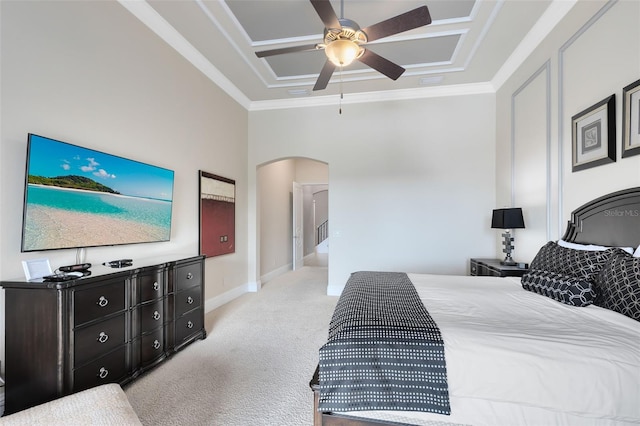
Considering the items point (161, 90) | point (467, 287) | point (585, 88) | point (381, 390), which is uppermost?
point (161, 90)

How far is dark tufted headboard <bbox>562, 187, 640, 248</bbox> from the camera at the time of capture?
6.62 ft

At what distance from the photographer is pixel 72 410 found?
114 cm

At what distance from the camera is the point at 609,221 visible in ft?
7.28

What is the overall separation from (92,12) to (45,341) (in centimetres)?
258

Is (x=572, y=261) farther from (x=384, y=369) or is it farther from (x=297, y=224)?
(x=297, y=224)

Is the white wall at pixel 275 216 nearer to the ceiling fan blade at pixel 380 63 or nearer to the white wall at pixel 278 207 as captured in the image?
the white wall at pixel 278 207

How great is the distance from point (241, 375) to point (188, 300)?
99cm

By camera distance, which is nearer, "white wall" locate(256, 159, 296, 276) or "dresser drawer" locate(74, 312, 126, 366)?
"dresser drawer" locate(74, 312, 126, 366)

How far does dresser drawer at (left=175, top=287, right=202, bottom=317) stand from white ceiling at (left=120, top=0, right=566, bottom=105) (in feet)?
9.23

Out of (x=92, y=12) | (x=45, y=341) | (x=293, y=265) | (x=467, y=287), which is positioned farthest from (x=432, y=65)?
(x=293, y=265)

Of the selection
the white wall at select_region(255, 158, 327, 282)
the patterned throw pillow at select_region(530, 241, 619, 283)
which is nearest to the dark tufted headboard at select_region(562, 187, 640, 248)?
the patterned throw pillow at select_region(530, 241, 619, 283)

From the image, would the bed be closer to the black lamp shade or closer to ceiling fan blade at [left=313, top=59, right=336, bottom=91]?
the black lamp shade

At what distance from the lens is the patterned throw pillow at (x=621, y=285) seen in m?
1.60

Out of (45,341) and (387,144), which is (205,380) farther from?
(387,144)
